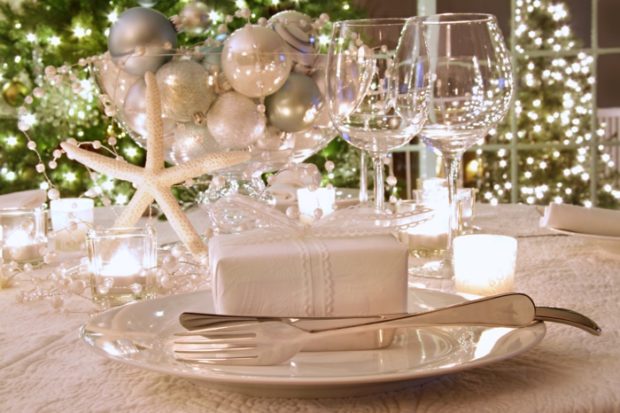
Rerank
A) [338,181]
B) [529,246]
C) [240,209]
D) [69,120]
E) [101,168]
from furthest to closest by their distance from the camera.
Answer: [338,181] < [69,120] < [529,246] < [101,168] < [240,209]

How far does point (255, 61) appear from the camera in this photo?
1.21 meters

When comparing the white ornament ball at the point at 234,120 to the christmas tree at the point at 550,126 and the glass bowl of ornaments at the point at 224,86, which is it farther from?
the christmas tree at the point at 550,126

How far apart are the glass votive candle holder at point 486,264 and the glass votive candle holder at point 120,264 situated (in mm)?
356

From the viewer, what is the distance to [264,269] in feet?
2.30

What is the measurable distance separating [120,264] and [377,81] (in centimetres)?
39

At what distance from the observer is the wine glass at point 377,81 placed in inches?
40.8

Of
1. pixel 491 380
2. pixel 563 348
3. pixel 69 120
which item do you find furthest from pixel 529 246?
pixel 69 120

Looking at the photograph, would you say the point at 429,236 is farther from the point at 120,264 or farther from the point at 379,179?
the point at 120,264

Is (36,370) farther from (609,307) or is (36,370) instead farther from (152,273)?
(609,307)

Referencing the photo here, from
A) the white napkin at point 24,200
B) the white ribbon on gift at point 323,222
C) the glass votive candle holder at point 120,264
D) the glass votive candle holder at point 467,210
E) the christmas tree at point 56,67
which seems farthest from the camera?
the christmas tree at point 56,67

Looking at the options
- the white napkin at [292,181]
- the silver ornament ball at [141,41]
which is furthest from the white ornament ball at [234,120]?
the white napkin at [292,181]

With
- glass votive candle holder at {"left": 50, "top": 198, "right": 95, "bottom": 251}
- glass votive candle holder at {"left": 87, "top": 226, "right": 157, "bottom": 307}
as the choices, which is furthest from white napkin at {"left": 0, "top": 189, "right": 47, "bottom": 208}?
glass votive candle holder at {"left": 87, "top": 226, "right": 157, "bottom": 307}

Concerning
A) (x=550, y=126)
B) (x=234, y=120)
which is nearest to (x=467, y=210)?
(x=234, y=120)

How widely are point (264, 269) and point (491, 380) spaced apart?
0.65 feet
